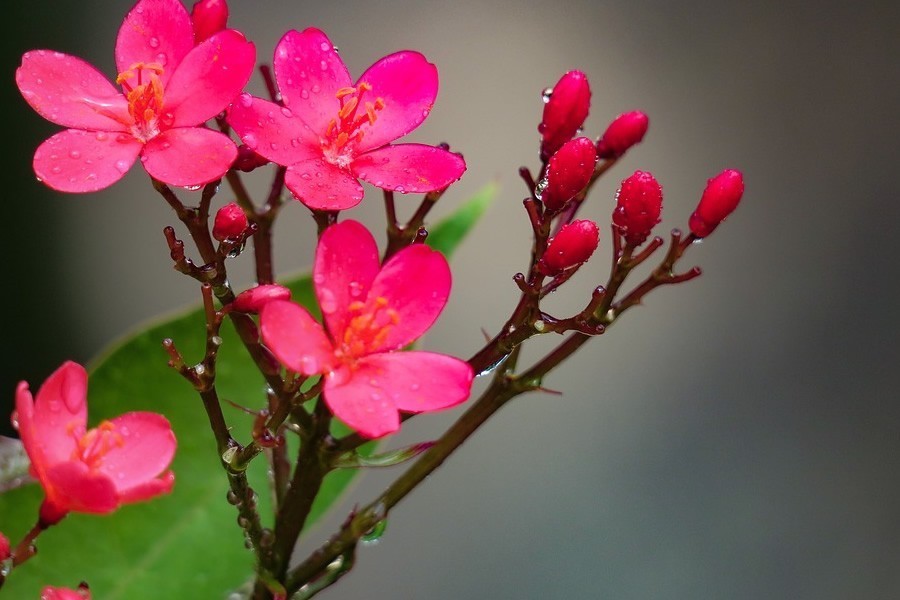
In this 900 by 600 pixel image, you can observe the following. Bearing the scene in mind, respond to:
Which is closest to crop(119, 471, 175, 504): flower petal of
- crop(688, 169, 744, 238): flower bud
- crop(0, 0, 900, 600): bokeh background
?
crop(688, 169, 744, 238): flower bud

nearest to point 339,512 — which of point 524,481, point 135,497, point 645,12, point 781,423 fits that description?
point 524,481

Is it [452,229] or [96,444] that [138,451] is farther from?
[452,229]

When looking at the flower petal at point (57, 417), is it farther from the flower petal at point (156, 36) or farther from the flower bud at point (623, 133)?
the flower bud at point (623, 133)

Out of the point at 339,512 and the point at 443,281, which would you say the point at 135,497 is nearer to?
the point at 443,281

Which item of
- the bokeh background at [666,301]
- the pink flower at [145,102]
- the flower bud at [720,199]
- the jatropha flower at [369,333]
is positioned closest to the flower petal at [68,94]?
the pink flower at [145,102]

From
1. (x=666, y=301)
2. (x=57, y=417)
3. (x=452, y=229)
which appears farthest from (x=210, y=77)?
(x=666, y=301)

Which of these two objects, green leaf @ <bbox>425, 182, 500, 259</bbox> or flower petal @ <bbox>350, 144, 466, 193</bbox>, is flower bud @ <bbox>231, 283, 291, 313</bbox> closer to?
flower petal @ <bbox>350, 144, 466, 193</bbox>
